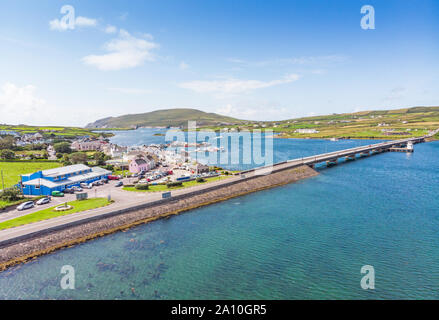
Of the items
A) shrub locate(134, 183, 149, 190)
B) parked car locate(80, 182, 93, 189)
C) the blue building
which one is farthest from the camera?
parked car locate(80, 182, 93, 189)

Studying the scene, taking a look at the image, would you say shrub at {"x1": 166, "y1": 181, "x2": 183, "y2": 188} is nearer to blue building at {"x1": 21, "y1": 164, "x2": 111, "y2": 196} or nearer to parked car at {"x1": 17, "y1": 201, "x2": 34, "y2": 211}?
blue building at {"x1": 21, "y1": 164, "x2": 111, "y2": 196}

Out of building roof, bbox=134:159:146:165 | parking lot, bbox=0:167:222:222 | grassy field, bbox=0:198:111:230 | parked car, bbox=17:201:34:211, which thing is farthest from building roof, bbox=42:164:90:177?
building roof, bbox=134:159:146:165

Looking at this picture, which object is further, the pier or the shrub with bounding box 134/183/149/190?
the shrub with bounding box 134/183/149/190

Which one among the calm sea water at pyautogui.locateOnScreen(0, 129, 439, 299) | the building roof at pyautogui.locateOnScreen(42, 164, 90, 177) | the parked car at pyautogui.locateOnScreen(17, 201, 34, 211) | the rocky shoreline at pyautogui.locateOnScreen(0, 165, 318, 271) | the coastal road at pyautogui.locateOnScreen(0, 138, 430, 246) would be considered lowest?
the calm sea water at pyautogui.locateOnScreen(0, 129, 439, 299)

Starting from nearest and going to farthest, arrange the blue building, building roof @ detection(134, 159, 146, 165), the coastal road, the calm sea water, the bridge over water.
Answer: the calm sea water → the coastal road → the blue building → building roof @ detection(134, 159, 146, 165) → the bridge over water

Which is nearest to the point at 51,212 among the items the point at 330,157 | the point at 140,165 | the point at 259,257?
the point at 259,257

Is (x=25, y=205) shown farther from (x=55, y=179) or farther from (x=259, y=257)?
(x=259, y=257)
